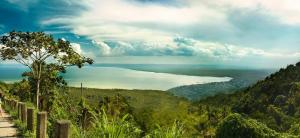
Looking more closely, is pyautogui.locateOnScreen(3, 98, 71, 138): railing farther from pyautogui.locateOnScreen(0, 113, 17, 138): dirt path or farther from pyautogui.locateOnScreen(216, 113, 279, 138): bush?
pyautogui.locateOnScreen(216, 113, 279, 138): bush

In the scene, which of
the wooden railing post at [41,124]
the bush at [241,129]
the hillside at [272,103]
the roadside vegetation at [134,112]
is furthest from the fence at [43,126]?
the hillside at [272,103]

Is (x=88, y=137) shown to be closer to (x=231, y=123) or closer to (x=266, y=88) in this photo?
(x=231, y=123)

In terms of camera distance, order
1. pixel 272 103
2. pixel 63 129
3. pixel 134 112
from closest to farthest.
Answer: pixel 63 129 → pixel 134 112 → pixel 272 103

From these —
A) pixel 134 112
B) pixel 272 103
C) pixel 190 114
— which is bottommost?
pixel 190 114

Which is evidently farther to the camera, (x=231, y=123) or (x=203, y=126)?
(x=203, y=126)

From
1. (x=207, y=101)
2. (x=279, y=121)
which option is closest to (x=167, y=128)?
(x=279, y=121)

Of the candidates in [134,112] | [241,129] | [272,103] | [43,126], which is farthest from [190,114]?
[43,126]

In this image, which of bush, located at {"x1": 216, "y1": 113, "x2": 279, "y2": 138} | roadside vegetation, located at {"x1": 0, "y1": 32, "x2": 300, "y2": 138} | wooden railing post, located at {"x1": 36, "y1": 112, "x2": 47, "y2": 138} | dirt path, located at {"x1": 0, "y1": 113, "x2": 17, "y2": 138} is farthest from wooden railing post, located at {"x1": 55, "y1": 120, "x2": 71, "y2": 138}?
bush, located at {"x1": 216, "y1": 113, "x2": 279, "y2": 138}

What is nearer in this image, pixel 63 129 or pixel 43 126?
pixel 63 129

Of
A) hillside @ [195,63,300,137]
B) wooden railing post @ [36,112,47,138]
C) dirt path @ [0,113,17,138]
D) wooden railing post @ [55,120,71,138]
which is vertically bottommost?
Result: hillside @ [195,63,300,137]

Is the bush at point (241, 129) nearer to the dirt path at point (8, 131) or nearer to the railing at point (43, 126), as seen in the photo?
the railing at point (43, 126)

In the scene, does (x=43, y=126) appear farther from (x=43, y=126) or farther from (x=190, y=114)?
(x=190, y=114)
